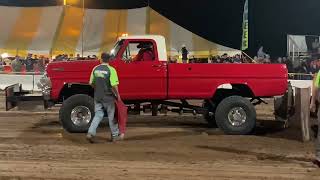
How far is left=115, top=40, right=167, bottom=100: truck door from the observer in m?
12.3

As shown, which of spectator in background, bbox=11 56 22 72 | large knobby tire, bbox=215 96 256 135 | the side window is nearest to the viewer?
large knobby tire, bbox=215 96 256 135

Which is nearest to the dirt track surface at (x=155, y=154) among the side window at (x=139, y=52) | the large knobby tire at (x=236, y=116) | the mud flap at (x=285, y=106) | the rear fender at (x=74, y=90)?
the large knobby tire at (x=236, y=116)

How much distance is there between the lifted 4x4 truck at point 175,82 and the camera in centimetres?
1223

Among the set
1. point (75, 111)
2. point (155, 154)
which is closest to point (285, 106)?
point (155, 154)

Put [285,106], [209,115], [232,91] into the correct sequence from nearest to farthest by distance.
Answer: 1. [232,91]
2. [285,106]
3. [209,115]

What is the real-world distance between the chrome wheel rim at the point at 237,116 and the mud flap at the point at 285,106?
1.06m

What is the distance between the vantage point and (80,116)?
12141mm

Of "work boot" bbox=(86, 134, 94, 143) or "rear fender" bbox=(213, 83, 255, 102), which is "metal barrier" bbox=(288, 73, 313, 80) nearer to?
"rear fender" bbox=(213, 83, 255, 102)

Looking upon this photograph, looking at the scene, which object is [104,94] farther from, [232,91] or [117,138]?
[232,91]

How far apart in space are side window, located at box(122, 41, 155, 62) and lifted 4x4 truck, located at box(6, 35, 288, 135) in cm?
4

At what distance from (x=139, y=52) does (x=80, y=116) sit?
199cm

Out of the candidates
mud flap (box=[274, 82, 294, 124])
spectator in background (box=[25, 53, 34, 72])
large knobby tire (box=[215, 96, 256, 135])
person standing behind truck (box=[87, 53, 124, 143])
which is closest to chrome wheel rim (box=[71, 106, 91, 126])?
person standing behind truck (box=[87, 53, 124, 143])

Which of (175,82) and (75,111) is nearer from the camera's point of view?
(75,111)

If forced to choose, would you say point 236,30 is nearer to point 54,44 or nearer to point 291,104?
point 54,44
